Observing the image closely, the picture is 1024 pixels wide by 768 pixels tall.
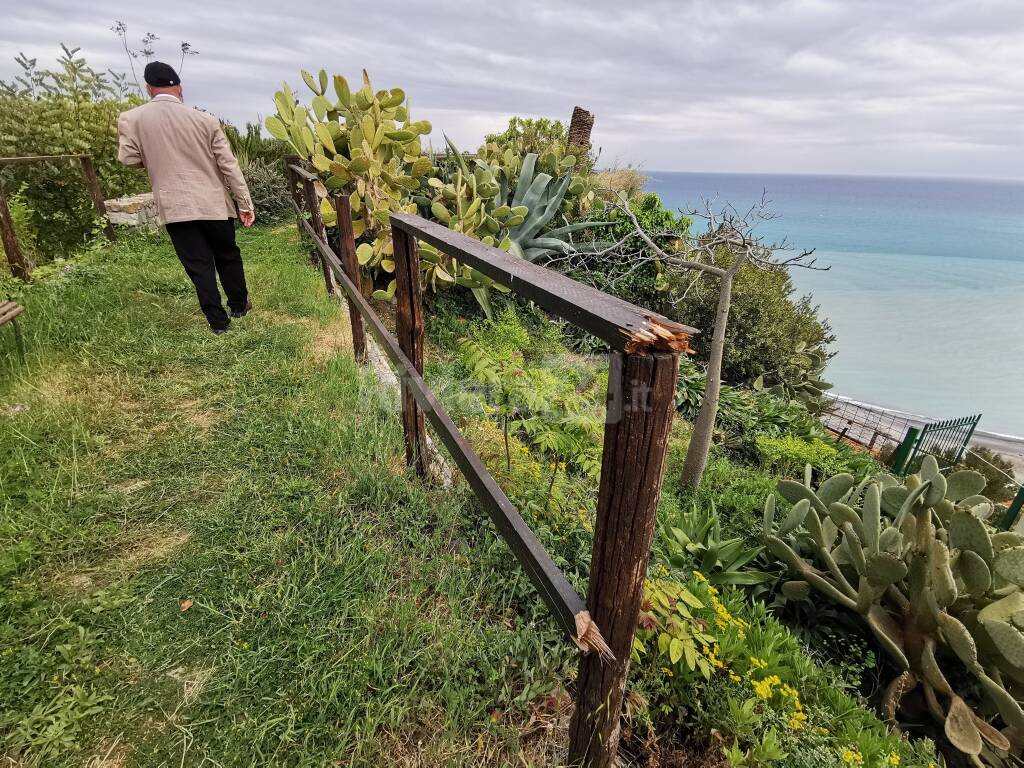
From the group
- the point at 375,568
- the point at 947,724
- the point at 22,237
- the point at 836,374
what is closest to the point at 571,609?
the point at 375,568

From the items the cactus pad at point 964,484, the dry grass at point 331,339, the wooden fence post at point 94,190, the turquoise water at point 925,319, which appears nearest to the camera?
the cactus pad at point 964,484

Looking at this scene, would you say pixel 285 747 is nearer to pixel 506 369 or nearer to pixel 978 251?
pixel 506 369

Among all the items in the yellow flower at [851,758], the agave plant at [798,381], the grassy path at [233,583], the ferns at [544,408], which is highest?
the ferns at [544,408]

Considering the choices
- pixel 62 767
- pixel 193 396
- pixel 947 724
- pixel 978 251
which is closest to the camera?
pixel 62 767

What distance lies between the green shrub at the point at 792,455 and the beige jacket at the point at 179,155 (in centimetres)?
592

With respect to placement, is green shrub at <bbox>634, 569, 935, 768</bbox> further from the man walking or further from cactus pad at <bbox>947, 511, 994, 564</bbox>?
the man walking

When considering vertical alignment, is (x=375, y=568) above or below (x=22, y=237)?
below

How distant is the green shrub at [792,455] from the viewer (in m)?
5.47

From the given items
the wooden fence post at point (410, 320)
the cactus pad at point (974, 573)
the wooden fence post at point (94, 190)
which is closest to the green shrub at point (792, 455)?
the cactus pad at point (974, 573)

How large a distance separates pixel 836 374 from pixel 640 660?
42299 mm

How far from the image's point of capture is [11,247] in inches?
190

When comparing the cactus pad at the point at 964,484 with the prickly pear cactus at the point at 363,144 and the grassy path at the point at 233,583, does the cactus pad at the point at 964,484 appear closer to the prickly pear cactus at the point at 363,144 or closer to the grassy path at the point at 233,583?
the grassy path at the point at 233,583

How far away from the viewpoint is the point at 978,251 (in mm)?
90625

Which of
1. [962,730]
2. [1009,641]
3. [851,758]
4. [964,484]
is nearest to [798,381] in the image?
[964,484]
